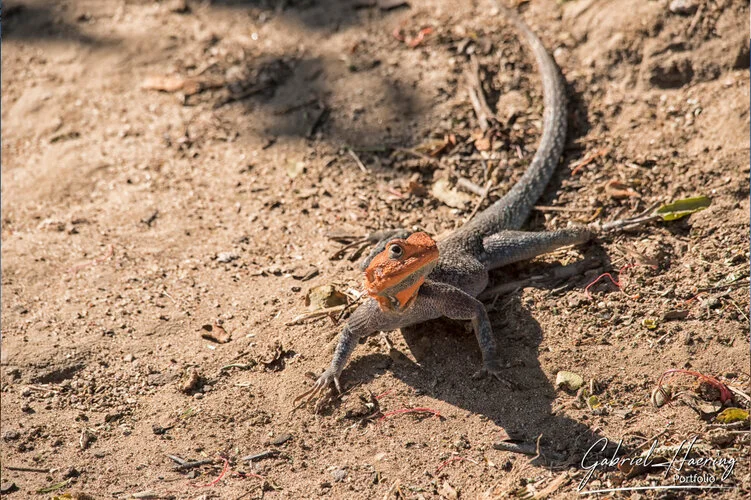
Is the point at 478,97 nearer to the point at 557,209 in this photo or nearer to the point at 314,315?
the point at 557,209

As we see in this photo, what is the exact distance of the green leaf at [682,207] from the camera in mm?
5531

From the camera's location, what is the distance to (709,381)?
13.9ft

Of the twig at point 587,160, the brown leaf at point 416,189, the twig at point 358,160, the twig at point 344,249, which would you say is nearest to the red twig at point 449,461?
the twig at point 344,249

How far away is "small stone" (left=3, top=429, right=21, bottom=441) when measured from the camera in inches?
184

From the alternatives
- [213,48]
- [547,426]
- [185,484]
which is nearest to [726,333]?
[547,426]

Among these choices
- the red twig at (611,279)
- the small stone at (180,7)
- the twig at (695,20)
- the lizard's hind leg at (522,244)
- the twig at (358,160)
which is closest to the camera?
the red twig at (611,279)

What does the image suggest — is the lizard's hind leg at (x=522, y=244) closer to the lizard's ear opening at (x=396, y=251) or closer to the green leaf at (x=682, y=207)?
the green leaf at (x=682, y=207)

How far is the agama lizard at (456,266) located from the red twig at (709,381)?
1011 millimetres

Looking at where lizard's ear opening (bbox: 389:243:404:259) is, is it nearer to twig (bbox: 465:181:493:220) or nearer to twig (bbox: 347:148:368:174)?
twig (bbox: 465:181:493:220)

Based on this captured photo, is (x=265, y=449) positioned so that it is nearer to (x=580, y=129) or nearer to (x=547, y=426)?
(x=547, y=426)

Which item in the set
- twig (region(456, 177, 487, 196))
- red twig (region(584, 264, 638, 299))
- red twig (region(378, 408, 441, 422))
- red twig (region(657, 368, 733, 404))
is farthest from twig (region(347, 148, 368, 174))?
red twig (region(657, 368, 733, 404))

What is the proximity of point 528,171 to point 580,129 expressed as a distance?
0.92m

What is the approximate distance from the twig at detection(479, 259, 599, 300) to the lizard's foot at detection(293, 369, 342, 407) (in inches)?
51.1

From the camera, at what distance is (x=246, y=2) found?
8906 millimetres
